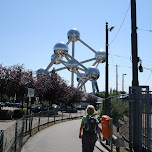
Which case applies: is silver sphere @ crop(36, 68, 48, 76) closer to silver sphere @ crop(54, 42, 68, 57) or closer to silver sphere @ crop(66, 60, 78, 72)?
silver sphere @ crop(66, 60, 78, 72)

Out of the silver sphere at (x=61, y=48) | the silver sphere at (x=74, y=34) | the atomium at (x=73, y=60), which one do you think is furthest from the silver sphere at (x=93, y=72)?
the silver sphere at (x=74, y=34)

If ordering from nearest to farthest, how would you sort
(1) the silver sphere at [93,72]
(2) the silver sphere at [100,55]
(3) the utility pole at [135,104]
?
Result: (3) the utility pole at [135,104], (1) the silver sphere at [93,72], (2) the silver sphere at [100,55]

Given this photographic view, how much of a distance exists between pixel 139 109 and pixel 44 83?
839 inches

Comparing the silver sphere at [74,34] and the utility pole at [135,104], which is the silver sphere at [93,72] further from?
the utility pole at [135,104]

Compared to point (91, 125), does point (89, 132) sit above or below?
below

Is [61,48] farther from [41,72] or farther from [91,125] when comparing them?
[91,125]

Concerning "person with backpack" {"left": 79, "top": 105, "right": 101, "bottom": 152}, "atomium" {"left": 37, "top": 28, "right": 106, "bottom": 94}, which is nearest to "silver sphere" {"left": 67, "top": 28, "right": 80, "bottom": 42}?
"atomium" {"left": 37, "top": 28, "right": 106, "bottom": 94}

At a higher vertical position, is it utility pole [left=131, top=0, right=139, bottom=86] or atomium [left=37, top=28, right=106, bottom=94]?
atomium [left=37, top=28, right=106, bottom=94]

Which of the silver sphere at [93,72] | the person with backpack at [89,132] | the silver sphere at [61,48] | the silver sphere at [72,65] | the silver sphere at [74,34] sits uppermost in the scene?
the silver sphere at [74,34]

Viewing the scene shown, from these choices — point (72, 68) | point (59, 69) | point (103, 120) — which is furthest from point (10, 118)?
point (59, 69)

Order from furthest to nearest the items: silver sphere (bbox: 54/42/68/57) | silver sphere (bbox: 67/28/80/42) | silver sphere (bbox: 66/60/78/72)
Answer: silver sphere (bbox: 67/28/80/42)
silver sphere (bbox: 66/60/78/72)
silver sphere (bbox: 54/42/68/57)

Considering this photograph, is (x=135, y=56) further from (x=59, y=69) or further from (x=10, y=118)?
(x=59, y=69)

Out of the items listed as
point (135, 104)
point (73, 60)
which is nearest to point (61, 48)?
point (73, 60)

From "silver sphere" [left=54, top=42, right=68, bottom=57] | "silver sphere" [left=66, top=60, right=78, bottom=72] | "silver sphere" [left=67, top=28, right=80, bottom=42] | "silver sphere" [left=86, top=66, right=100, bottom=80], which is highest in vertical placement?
"silver sphere" [left=67, top=28, right=80, bottom=42]
